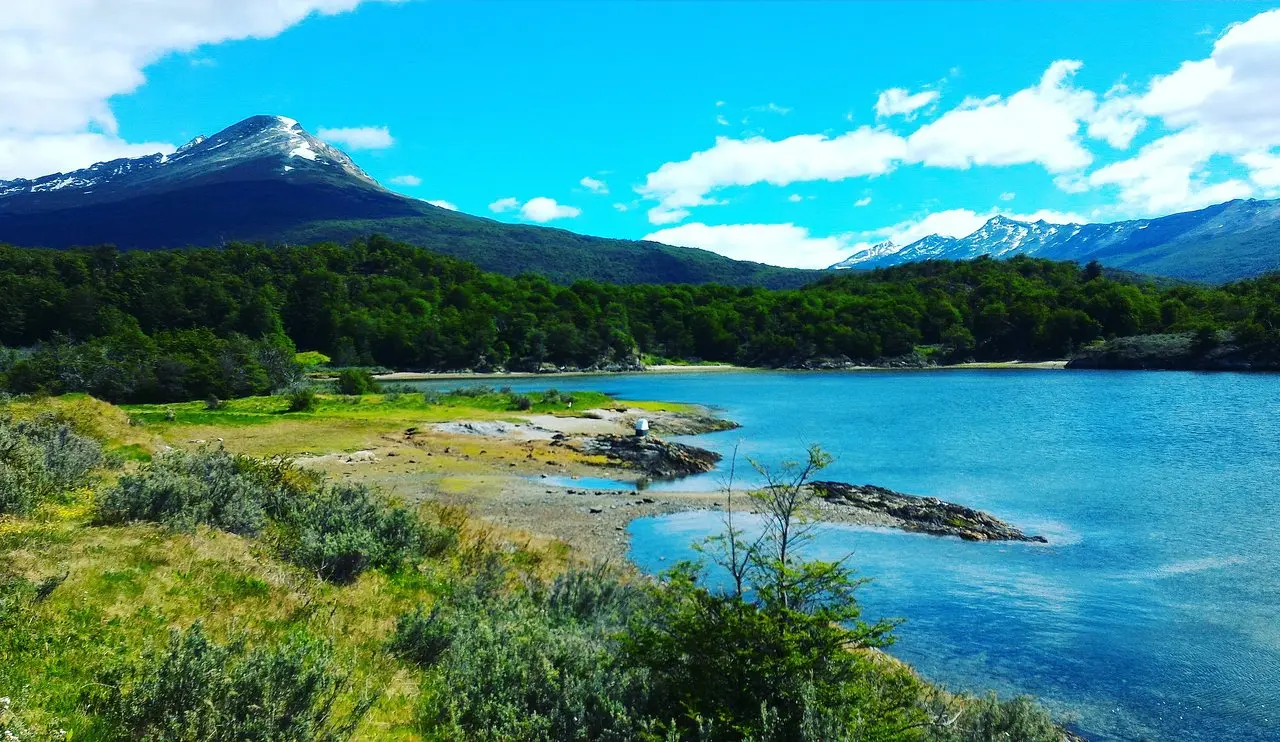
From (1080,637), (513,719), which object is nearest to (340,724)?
(513,719)

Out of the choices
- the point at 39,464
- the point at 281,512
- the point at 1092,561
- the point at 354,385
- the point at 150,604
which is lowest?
the point at 1092,561

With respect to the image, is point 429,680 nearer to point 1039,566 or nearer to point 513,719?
point 513,719

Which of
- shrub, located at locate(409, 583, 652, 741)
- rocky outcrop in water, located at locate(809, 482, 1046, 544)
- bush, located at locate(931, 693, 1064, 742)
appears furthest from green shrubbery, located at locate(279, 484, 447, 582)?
rocky outcrop in water, located at locate(809, 482, 1046, 544)

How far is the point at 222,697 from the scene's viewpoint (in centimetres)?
507

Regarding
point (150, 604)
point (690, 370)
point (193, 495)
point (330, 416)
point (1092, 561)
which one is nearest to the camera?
point (150, 604)

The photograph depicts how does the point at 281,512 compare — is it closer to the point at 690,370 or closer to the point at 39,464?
the point at 39,464

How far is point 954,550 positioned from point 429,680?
1835cm

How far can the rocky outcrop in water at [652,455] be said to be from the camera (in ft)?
113

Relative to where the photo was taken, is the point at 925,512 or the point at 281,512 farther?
the point at 925,512

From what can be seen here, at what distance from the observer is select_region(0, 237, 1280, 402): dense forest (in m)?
110

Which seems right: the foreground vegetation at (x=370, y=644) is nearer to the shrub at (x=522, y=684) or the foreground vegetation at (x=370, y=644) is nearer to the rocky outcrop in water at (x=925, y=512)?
the shrub at (x=522, y=684)

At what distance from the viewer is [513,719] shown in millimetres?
5930

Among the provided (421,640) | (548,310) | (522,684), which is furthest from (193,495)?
(548,310)

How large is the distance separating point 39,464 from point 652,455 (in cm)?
2696
